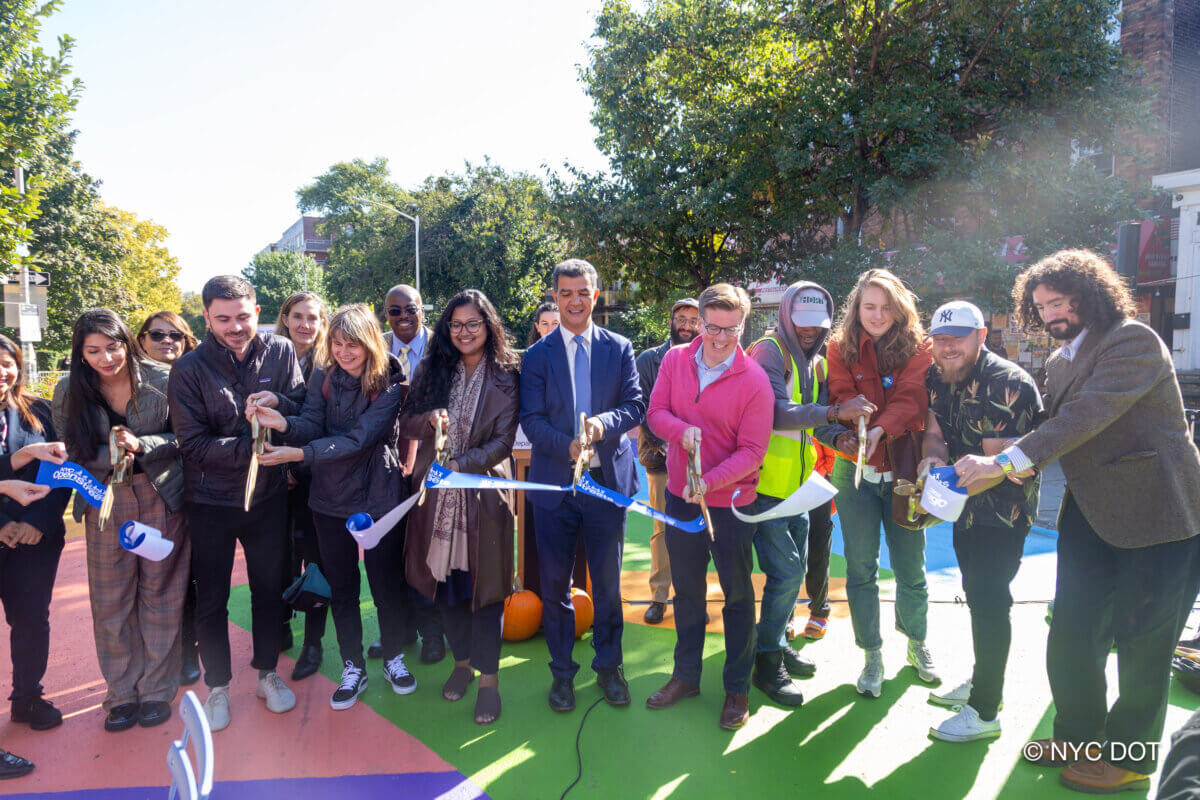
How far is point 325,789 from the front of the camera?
9.31 feet

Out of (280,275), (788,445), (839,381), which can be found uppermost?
(280,275)

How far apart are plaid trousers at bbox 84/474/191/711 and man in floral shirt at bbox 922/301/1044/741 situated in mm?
3646

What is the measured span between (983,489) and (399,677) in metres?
2.99

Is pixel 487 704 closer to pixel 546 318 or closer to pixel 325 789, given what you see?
pixel 325 789

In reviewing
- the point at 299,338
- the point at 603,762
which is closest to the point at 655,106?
the point at 299,338

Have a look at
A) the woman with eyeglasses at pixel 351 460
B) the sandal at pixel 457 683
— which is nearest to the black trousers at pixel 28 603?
the woman with eyeglasses at pixel 351 460

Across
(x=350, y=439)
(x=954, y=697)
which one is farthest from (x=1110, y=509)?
(x=350, y=439)

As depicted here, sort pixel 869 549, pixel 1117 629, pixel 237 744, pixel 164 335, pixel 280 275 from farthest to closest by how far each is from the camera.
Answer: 1. pixel 280 275
2. pixel 164 335
3. pixel 869 549
4. pixel 237 744
5. pixel 1117 629

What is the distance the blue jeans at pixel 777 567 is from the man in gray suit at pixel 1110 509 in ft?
3.12

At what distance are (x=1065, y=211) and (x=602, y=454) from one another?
383 inches

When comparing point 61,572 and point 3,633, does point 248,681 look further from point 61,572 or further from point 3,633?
point 61,572

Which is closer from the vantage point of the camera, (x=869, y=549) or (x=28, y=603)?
(x=28, y=603)

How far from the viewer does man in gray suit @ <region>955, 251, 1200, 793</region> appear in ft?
8.42

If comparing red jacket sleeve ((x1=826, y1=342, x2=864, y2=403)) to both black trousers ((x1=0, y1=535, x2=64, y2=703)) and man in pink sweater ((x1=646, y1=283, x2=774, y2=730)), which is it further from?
black trousers ((x1=0, y1=535, x2=64, y2=703))
